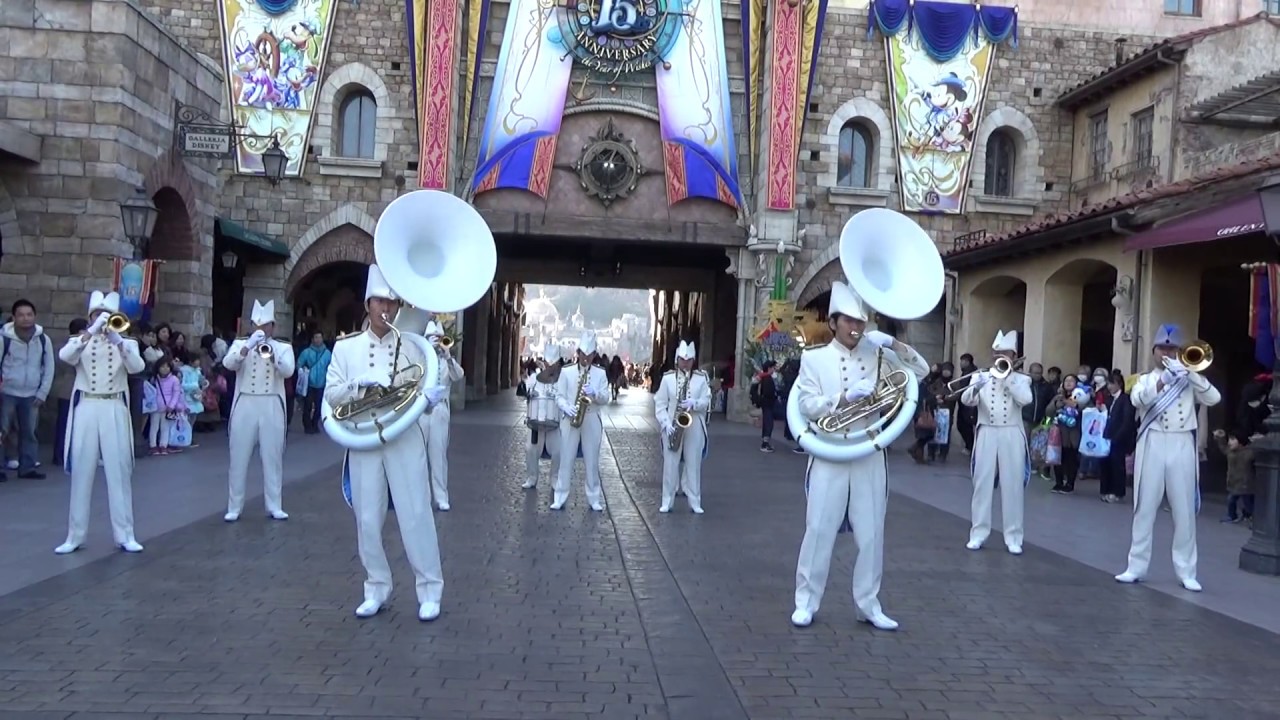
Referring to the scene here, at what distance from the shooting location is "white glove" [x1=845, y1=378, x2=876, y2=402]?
6918mm

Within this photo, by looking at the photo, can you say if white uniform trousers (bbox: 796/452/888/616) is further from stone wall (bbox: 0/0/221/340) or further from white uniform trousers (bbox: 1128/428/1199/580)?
stone wall (bbox: 0/0/221/340)

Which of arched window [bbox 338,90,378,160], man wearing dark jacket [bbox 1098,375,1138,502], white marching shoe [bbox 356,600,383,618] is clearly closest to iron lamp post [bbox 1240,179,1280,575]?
man wearing dark jacket [bbox 1098,375,1138,502]

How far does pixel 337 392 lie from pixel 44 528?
14.0 feet

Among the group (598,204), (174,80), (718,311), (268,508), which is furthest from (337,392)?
(718,311)

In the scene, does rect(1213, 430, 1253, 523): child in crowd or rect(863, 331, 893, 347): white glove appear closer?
rect(863, 331, 893, 347): white glove

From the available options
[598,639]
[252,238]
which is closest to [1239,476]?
[598,639]

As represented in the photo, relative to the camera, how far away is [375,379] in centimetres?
701

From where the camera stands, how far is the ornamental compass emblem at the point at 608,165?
25.6 meters

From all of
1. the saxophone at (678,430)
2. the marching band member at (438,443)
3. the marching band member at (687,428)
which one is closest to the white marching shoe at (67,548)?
the marching band member at (438,443)

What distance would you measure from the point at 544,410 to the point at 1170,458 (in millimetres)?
6251

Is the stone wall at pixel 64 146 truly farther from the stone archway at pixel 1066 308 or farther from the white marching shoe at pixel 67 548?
the stone archway at pixel 1066 308

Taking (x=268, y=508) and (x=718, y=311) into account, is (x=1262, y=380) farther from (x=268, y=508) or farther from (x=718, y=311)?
(x=718, y=311)

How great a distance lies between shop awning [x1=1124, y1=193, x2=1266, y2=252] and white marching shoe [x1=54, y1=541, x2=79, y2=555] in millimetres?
11492

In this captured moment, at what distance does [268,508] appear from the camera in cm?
1052
